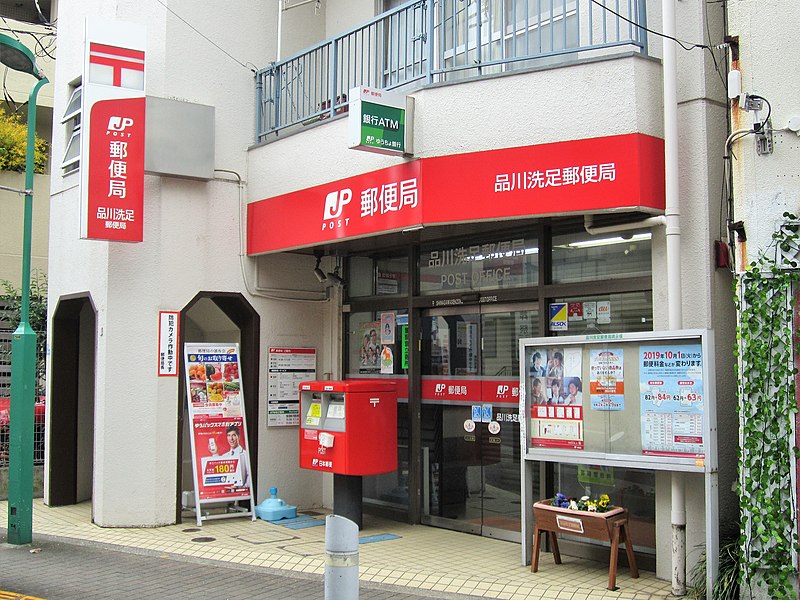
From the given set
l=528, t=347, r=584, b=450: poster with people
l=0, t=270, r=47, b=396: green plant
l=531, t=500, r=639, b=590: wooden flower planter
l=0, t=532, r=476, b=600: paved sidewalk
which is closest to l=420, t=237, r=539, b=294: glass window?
l=528, t=347, r=584, b=450: poster with people

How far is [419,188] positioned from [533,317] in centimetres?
182

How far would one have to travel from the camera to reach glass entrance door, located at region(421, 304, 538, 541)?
29.8ft

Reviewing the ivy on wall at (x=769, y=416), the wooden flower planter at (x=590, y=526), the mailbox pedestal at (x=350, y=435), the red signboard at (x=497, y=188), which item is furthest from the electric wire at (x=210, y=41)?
the ivy on wall at (x=769, y=416)

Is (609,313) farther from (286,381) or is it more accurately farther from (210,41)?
(210,41)

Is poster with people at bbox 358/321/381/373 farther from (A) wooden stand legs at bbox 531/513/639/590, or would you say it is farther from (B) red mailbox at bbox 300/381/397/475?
(A) wooden stand legs at bbox 531/513/639/590

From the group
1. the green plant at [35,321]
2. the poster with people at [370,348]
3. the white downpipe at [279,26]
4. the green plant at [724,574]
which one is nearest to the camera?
the green plant at [724,574]

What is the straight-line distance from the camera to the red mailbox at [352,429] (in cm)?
930

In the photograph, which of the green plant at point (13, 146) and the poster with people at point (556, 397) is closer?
the poster with people at point (556, 397)

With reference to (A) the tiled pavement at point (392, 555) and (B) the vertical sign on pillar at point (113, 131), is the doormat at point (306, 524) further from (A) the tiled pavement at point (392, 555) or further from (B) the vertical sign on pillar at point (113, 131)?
(B) the vertical sign on pillar at point (113, 131)

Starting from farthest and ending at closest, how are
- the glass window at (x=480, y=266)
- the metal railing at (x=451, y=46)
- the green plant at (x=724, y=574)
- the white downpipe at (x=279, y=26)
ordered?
the white downpipe at (x=279, y=26) < the glass window at (x=480, y=266) < the metal railing at (x=451, y=46) < the green plant at (x=724, y=574)

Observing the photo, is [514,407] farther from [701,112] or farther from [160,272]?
[160,272]

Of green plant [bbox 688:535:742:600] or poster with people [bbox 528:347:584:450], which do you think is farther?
poster with people [bbox 528:347:584:450]

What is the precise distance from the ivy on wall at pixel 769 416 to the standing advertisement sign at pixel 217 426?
19.3ft

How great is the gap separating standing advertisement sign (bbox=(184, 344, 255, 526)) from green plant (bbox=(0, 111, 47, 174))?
9.19 meters
